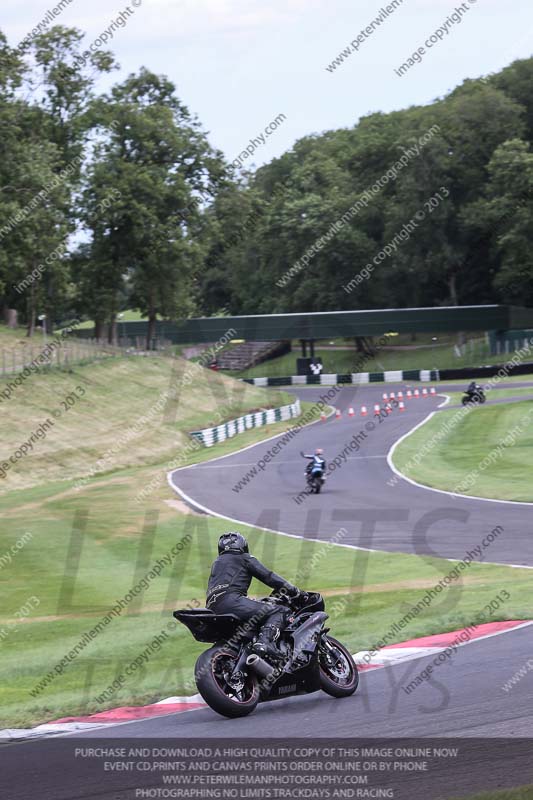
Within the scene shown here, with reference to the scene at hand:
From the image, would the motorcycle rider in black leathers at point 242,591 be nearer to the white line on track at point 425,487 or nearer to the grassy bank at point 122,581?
the grassy bank at point 122,581

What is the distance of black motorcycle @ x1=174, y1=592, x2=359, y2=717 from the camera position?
9.03 metres

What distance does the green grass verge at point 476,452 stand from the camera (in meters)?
30.3

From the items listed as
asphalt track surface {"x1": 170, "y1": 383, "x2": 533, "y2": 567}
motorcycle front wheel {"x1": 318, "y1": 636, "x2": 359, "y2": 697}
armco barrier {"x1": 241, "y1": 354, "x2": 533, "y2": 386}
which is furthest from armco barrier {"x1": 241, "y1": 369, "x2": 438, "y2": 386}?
motorcycle front wheel {"x1": 318, "y1": 636, "x2": 359, "y2": 697}

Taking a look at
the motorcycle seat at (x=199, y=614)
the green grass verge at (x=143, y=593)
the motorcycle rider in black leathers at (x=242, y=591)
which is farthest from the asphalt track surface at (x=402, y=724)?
the green grass verge at (x=143, y=593)

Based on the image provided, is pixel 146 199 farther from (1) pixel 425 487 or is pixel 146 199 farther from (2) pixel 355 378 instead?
(1) pixel 425 487

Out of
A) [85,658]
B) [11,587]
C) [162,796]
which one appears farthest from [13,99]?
[162,796]

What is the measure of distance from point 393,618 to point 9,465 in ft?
90.1

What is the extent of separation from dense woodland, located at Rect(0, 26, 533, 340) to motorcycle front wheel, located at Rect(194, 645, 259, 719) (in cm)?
4009

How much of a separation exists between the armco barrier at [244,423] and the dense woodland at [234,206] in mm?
11712

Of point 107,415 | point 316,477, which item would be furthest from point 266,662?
point 107,415

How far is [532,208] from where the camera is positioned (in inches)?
3378

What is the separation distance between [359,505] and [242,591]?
1823cm

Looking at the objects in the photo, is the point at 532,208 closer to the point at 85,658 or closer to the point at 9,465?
the point at 9,465

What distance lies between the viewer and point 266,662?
9.32 metres
